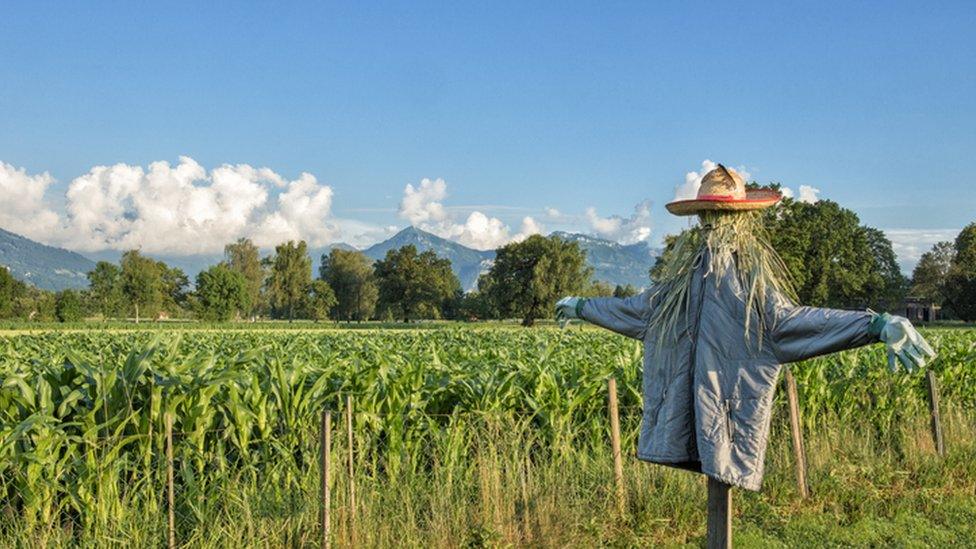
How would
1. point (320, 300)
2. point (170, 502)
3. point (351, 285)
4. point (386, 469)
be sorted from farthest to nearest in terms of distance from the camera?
point (351, 285) → point (320, 300) → point (386, 469) → point (170, 502)

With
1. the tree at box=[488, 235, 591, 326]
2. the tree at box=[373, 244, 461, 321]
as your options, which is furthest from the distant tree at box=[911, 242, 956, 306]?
the tree at box=[373, 244, 461, 321]

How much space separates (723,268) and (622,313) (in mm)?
693

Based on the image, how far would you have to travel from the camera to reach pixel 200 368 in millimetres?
6270

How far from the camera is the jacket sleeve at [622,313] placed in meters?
4.62

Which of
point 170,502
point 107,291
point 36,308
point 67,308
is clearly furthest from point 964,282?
point 36,308

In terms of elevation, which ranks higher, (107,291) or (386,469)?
(107,291)

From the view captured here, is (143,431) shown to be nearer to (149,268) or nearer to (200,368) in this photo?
(200,368)

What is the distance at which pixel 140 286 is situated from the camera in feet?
358

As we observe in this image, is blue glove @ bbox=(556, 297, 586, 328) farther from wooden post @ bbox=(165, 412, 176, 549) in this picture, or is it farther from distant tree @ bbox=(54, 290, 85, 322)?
distant tree @ bbox=(54, 290, 85, 322)

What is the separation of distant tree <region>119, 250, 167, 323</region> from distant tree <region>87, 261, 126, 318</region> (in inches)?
40.7

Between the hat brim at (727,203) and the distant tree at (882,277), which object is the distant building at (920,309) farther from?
the hat brim at (727,203)

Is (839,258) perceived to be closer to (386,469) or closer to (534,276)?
(534,276)

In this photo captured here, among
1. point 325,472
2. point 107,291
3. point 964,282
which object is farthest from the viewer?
point 107,291

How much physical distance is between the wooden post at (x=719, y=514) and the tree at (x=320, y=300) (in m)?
109
